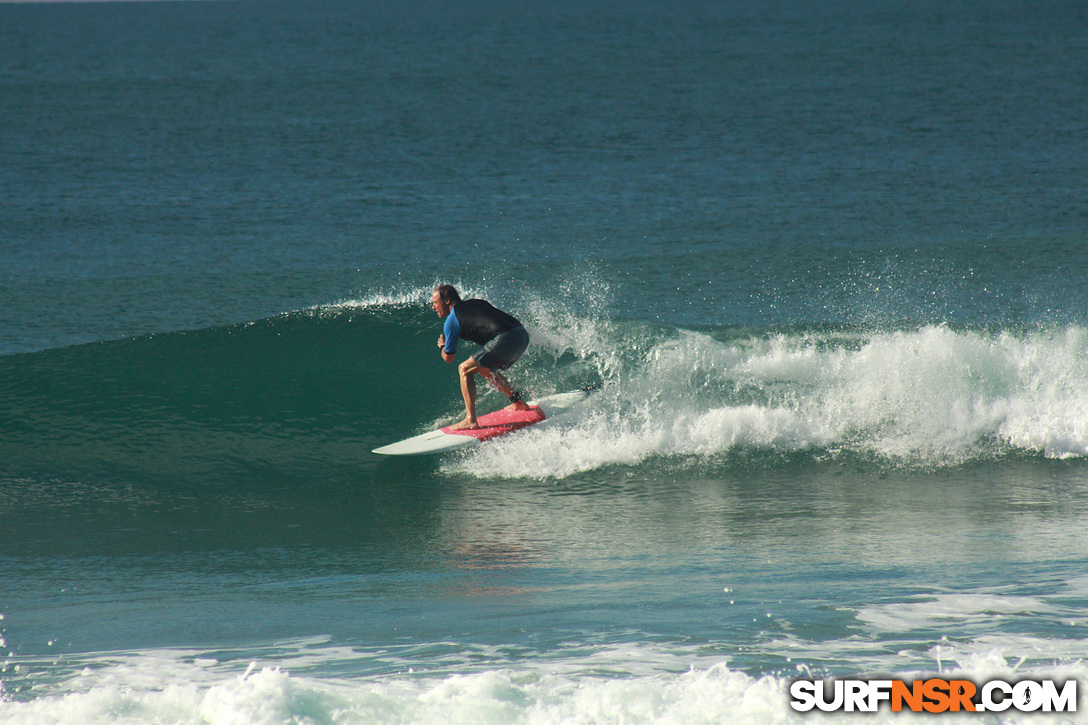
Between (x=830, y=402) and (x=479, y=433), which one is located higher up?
(x=479, y=433)

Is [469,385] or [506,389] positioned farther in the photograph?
[506,389]

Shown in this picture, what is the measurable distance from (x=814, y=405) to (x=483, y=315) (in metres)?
3.35

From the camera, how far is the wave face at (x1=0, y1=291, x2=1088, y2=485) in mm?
8438

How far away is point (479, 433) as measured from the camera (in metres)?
8.46

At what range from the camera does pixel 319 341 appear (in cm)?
1099

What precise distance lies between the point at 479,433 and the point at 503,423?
0.24 meters

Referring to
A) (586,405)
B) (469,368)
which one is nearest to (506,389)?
(469,368)

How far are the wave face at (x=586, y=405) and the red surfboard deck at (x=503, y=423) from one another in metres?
0.13

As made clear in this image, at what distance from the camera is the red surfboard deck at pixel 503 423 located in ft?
27.7

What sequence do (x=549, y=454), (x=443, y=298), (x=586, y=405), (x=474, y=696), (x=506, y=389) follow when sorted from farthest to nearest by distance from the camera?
(x=586, y=405) < (x=506, y=389) < (x=549, y=454) < (x=443, y=298) < (x=474, y=696)

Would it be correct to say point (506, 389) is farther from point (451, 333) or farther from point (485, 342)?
point (451, 333)

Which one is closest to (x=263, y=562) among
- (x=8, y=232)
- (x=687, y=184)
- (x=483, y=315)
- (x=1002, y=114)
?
(x=483, y=315)

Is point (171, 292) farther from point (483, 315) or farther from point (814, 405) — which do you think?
point (814, 405)

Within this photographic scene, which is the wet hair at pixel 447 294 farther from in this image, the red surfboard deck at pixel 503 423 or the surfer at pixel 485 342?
the red surfboard deck at pixel 503 423
